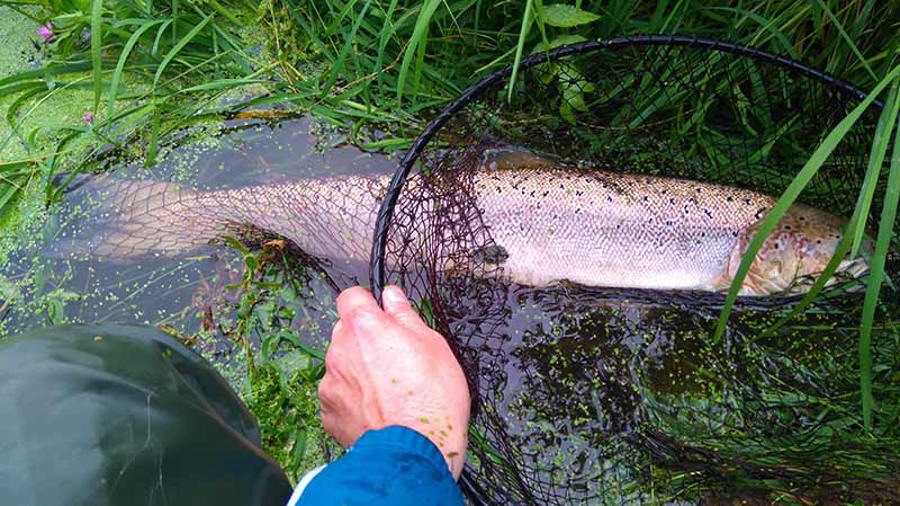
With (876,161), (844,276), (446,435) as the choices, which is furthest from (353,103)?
(844,276)

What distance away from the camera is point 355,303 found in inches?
61.6

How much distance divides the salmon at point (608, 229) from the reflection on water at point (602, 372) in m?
0.09

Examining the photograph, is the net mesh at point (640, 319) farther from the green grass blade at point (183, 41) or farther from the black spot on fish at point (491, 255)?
the green grass blade at point (183, 41)

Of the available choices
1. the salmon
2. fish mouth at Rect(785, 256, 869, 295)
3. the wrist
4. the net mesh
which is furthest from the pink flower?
fish mouth at Rect(785, 256, 869, 295)

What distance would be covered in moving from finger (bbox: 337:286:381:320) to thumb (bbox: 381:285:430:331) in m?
0.05

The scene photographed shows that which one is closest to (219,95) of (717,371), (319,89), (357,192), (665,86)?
(319,89)

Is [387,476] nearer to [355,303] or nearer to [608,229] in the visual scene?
[355,303]

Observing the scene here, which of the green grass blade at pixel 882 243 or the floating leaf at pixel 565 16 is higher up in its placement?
the floating leaf at pixel 565 16

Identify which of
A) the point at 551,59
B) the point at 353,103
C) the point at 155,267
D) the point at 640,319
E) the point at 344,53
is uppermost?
the point at 551,59

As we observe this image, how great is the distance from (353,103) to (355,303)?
1231 mm

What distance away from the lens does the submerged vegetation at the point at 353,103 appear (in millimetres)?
1875

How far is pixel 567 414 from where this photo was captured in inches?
81.9

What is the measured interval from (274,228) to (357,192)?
36cm

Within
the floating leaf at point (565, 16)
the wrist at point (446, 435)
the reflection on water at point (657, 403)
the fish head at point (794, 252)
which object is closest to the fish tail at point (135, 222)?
the reflection on water at point (657, 403)
